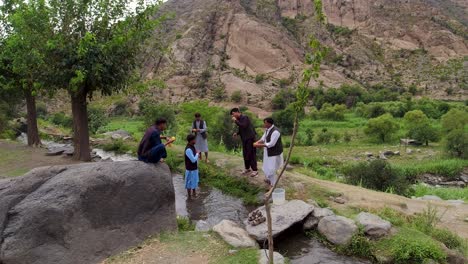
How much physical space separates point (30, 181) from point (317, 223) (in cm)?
552

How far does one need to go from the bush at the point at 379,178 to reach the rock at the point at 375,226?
6.35 m

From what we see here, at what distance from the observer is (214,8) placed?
8881 centimetres

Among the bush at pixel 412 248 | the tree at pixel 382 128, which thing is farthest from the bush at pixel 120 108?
the bush at pixel 412 248

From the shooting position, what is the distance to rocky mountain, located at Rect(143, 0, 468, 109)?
71000 millimetres

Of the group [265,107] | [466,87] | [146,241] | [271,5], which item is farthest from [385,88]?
[146,241]

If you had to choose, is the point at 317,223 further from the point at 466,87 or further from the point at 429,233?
the point at 466,87

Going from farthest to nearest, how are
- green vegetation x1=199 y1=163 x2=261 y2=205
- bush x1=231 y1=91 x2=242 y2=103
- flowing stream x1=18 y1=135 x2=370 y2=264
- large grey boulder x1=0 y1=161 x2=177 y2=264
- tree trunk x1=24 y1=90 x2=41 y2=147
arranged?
bush x1=231 y1=91 x2=242 y2=103
tree trunk x1=24 y1=90 x2=41 y2=147
green vegetation x1=199 y1=163 x2=261 y2=205
flowing stream x1=18 y1=135 x2=370 y2=264
large grey boulder x1=0 y1=161 x2=177 y2=264

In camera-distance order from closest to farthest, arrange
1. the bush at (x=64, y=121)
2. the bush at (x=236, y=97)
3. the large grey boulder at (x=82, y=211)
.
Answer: the large grey boulder at (x=82, y=211), the bush at (x=64, y=121), the bush at (x=236, y=97)

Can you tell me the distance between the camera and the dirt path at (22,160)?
14.1m

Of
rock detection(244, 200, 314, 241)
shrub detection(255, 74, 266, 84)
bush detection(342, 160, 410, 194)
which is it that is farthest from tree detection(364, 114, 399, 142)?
shrub detection(255, 74, 266, 84)

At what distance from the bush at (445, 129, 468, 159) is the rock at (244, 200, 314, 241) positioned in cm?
2200

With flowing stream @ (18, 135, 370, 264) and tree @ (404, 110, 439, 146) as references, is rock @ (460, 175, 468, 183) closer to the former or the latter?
tree @ (404, 110, 439, 146)

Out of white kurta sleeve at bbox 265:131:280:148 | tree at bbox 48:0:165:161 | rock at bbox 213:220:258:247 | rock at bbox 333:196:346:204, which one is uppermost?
tree at bbox 48:0:165:161

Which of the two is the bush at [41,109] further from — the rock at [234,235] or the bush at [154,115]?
the rock at [234,235]
